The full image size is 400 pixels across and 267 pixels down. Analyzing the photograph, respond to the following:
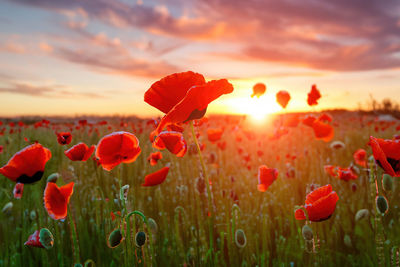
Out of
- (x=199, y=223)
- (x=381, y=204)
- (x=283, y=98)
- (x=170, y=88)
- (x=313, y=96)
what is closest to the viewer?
(x=170, y=88)

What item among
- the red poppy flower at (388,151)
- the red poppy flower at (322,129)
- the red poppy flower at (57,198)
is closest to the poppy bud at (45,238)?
the red poppy flower at (57,198)

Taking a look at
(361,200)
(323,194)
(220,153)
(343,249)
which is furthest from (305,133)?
(323,194)

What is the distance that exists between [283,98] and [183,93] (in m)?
2.70

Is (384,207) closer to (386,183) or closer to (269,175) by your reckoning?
(386,183)

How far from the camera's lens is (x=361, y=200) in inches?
101

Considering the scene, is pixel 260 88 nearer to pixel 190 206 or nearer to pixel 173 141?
pixel 190 206

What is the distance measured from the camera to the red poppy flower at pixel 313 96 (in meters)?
3.62

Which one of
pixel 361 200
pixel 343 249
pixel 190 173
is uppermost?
pixel 190 173

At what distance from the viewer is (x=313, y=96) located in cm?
363

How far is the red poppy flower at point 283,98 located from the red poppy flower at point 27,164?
2.71 m

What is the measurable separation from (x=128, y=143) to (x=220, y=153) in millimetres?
3377

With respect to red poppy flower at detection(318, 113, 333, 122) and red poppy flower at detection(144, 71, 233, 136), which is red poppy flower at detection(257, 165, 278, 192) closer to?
red poppy flower at detection(144, 71, 233, 136)

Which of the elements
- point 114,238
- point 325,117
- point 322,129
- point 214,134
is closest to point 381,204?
point 114,238

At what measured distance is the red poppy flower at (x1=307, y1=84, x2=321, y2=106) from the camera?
362 centimetres
